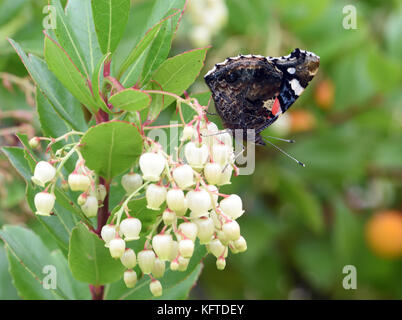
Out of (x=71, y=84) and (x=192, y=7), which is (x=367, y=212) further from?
(x=71, y=84)

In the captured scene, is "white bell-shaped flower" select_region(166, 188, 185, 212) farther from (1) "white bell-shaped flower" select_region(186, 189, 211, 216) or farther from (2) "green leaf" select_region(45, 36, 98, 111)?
(2) "green leaf" select_region(45, 36, 98, 111)

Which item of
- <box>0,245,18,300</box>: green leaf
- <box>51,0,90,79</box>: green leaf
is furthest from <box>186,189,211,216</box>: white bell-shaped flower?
<box>0,245,18,300</box>: green leaf

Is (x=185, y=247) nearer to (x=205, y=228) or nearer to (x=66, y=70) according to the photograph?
(x=205, y=228)

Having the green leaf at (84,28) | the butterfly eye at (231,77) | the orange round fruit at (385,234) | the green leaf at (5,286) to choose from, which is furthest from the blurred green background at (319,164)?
the green leaf at (84,28)

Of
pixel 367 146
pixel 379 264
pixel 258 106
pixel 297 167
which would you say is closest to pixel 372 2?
pixel 367 146

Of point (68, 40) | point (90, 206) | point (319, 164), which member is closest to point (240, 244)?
point (90, 206)

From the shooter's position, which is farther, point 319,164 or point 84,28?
point 319,164

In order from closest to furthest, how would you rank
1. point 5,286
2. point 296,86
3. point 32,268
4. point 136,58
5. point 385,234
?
1. point 136,58
2. point 32,268
3. point 296,86
4. point 5,286
5. point 385,234

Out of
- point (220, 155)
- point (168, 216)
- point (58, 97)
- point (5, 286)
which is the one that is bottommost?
point (5, 286)
